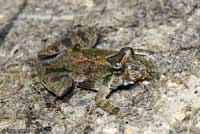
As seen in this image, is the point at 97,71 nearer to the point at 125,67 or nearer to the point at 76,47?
the point at 125,67

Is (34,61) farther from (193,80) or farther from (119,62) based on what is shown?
(193,80)

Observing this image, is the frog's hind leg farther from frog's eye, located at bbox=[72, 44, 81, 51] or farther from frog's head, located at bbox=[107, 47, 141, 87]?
frog's eye, located at bbox=[72, 44, 81, 51]

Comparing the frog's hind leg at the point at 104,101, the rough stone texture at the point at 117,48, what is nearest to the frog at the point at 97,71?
the frog's hind leg at the point at 104,101

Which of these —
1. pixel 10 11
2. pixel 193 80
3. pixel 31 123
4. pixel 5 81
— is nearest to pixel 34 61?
pixel 5 81

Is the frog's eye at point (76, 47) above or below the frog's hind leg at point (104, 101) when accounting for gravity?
above

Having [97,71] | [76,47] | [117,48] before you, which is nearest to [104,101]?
[97,71]

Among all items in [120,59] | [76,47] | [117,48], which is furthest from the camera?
[117,48]

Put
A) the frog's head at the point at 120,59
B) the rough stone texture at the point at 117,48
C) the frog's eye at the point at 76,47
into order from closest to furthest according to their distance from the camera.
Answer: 1. the rough stone texture at the point at 117,48
2. the frog's head at the point at 120,59
3. the frog's eye at the point at 76,47

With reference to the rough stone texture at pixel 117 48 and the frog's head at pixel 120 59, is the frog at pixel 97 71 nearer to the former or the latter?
the frog's head at pixel 120 59
